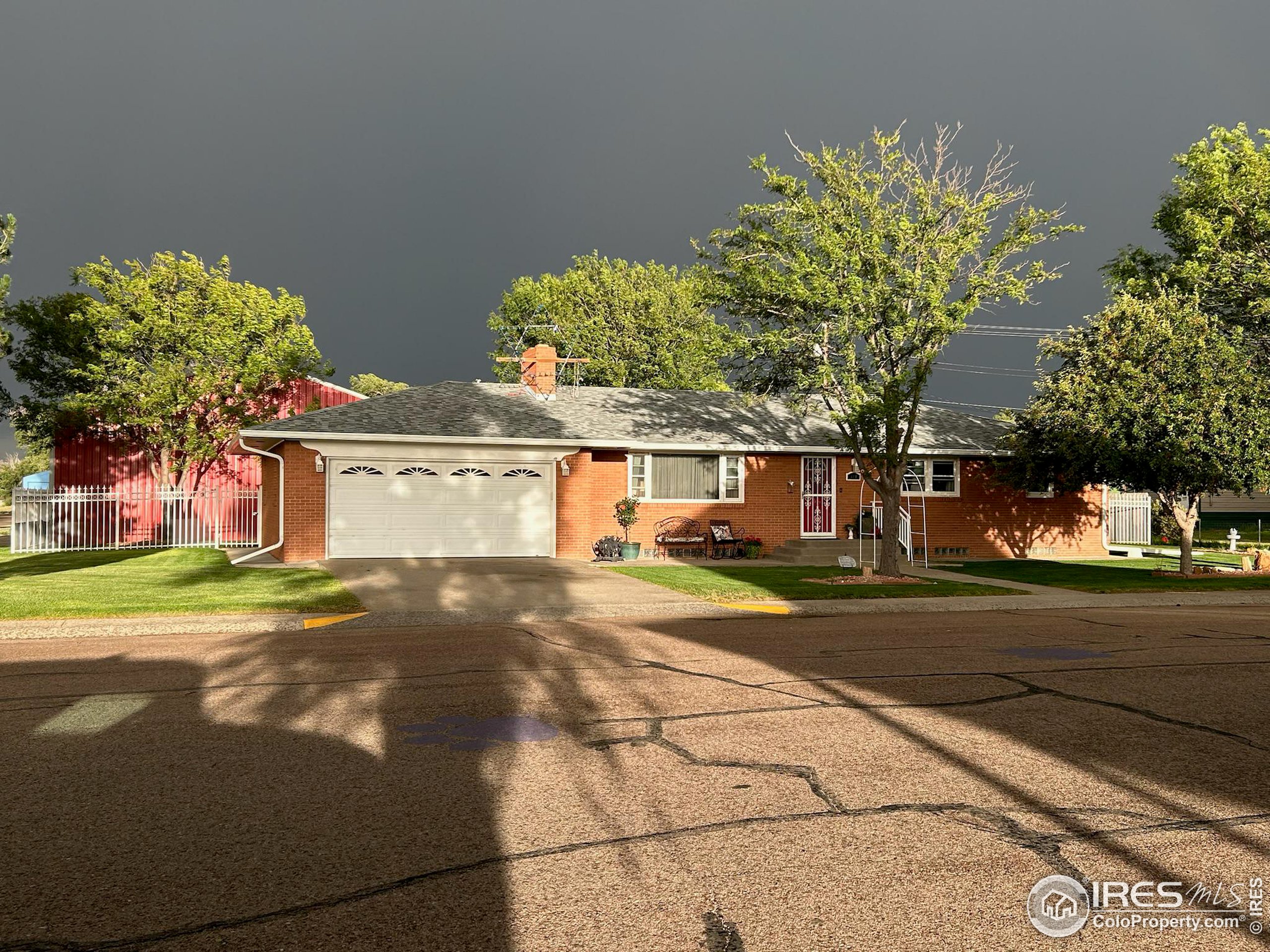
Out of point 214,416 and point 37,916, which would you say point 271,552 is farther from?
point 37,916

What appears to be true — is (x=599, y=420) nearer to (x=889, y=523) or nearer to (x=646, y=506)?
(x=646, y=506)

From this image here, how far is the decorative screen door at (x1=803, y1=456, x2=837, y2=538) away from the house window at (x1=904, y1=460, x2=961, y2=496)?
Answer: 7.47ft

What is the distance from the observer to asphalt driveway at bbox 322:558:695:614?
48.1 ft

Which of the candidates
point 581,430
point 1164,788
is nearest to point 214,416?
point 581,430

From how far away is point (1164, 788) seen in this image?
17.6 feet

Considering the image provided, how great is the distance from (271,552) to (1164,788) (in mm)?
22584

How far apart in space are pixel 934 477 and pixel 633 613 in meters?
15.9

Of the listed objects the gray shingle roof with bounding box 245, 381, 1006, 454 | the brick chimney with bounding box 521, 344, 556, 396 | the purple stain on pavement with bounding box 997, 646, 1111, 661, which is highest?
the brick chimney with bounding box 521, 344, 556, 396

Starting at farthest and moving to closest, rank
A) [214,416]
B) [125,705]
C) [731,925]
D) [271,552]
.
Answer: [214,416]
[271,552]
[125,705]
[731,925]

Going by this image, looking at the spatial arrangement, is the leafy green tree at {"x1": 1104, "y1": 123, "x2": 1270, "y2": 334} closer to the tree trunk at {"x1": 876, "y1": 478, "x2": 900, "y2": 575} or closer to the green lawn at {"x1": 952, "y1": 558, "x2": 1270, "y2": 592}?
the green lawn at {"x1": 952, "y1": 558, "x2": 1270, "y2": 592}

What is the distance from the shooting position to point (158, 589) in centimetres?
1578

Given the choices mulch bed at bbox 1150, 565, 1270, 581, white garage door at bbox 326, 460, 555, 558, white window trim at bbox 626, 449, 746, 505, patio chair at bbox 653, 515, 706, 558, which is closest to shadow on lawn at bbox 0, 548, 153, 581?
white garage door at bbox 326, 460, 555, 558

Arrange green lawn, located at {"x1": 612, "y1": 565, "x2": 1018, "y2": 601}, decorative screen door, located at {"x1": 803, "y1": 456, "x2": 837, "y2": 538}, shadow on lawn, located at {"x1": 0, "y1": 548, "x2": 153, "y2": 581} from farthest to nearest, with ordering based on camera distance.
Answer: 1. decorative screen door, located at {"x1": 803, "y1": 456, "x2": 837, "y2": 538}
2. shadow on lawn, located at {"x1": 0, "y1": 548, "x2": 153, "y2": 581}
3. green lawn, located at {"x1": 612, "y1": 565, "x2": 1018, "y2": 601}

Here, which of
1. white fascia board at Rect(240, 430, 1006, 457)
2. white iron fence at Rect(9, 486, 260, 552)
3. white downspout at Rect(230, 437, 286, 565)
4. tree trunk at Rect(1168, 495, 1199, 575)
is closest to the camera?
tree trunk at Rect(1168, 495, 1199, 575)
